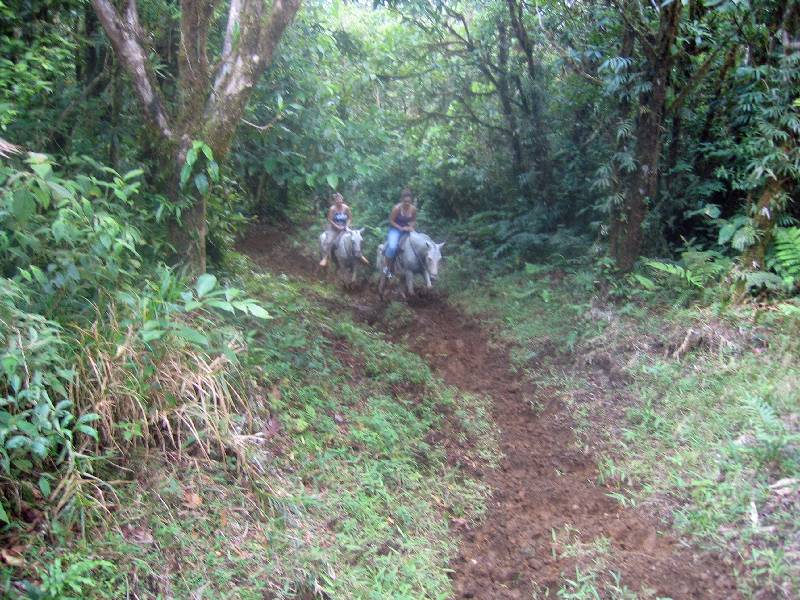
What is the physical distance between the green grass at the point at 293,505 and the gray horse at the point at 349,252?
584 cm

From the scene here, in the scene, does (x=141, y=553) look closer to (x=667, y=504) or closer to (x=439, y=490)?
(x=439, y=490)

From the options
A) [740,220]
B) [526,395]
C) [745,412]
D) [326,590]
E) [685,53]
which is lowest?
[326,590]

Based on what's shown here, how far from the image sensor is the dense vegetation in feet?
12.7

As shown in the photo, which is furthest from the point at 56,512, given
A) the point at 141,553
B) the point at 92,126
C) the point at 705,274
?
the point at 705,274

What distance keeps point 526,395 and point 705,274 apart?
2718 millimetres

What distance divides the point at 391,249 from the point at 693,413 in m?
7.16

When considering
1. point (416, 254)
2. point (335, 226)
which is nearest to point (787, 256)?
point (416, 254)

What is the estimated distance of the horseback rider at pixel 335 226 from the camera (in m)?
13.2

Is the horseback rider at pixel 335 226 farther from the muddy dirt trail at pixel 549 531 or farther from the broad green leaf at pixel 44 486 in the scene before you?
the broad green leaf at pixel 44 486

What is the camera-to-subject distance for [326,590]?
3.96m

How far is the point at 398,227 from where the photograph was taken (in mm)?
12438

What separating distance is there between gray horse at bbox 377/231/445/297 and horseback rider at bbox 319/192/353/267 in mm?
1630

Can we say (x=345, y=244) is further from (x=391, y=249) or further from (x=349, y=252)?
(x=391, y=249)

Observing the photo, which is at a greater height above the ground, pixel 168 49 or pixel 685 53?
pixel 685 53
